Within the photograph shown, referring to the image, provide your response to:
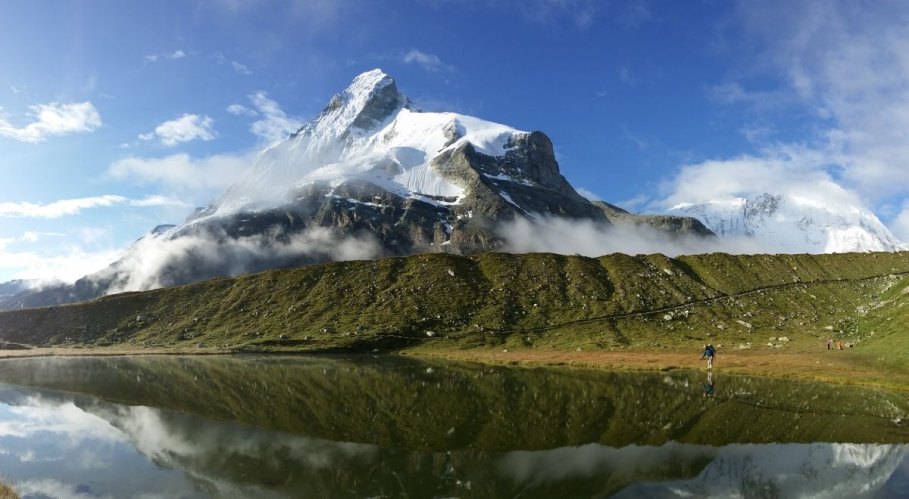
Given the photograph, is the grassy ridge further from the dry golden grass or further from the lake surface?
the lake surface

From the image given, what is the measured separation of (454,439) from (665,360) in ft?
166

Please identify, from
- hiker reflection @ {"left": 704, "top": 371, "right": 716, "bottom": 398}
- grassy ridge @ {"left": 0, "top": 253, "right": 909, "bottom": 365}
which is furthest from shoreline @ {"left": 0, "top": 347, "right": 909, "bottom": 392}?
hiker reflection @ {"left": 704, "top": 371, "right": 716, "bottom": 398}

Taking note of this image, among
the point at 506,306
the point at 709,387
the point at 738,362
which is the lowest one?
the point at 738,362

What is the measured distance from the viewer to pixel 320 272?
136 m

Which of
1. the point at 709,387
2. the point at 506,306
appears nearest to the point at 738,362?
the point at 709,387

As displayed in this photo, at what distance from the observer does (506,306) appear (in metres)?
114

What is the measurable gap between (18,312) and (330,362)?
102046mm

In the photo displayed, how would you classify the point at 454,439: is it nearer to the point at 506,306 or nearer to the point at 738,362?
the point at 738,362

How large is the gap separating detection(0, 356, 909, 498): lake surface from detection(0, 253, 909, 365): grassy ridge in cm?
4695

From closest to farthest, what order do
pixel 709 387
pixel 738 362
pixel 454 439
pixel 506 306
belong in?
pixel 454 439
pixel 709 387
pixel 738 362
pixel 506 306

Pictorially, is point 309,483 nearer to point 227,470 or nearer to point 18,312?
point 227,470

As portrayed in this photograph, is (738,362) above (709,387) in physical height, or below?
below

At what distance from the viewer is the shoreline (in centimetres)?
5284

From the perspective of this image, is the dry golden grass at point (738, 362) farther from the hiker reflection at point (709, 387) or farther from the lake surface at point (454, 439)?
the hiker reflection at point (709, 387)
